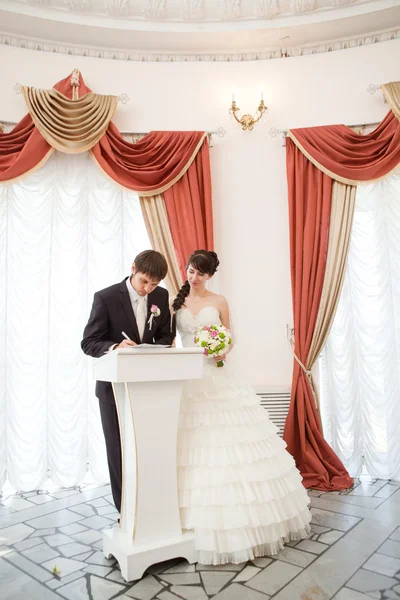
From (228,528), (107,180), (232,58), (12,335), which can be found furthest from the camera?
(232,58)

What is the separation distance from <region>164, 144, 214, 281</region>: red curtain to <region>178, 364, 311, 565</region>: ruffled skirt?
1915 millimetres

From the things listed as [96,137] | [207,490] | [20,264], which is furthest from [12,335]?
[207,490]

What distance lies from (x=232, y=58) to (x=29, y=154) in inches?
93.3

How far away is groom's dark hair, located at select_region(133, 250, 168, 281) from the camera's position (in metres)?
2.82

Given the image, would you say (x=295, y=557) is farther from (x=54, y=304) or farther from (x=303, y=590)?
(x=54, y=304)

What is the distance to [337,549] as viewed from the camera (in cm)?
274

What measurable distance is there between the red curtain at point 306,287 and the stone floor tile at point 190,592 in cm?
200

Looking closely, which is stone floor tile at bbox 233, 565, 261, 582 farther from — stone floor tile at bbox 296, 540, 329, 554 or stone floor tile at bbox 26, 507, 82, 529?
stone floor tile at bbox 26, 507, 82, 529

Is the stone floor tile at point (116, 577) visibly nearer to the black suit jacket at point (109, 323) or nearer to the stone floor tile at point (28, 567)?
the stone floor tile at point (28, 567)

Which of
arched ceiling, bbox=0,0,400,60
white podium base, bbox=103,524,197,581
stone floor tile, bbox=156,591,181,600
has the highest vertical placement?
arched ceiling, bbox=0,0,400,60

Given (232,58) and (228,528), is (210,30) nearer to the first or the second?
(232,58)

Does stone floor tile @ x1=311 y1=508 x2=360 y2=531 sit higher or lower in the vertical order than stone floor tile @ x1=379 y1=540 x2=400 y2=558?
lower

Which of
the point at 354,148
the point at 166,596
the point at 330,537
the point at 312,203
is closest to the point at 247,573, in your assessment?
the point at 166,596

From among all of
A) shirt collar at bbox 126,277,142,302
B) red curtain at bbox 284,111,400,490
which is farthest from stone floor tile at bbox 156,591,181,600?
red curtain at bbox 284,111,400,490
